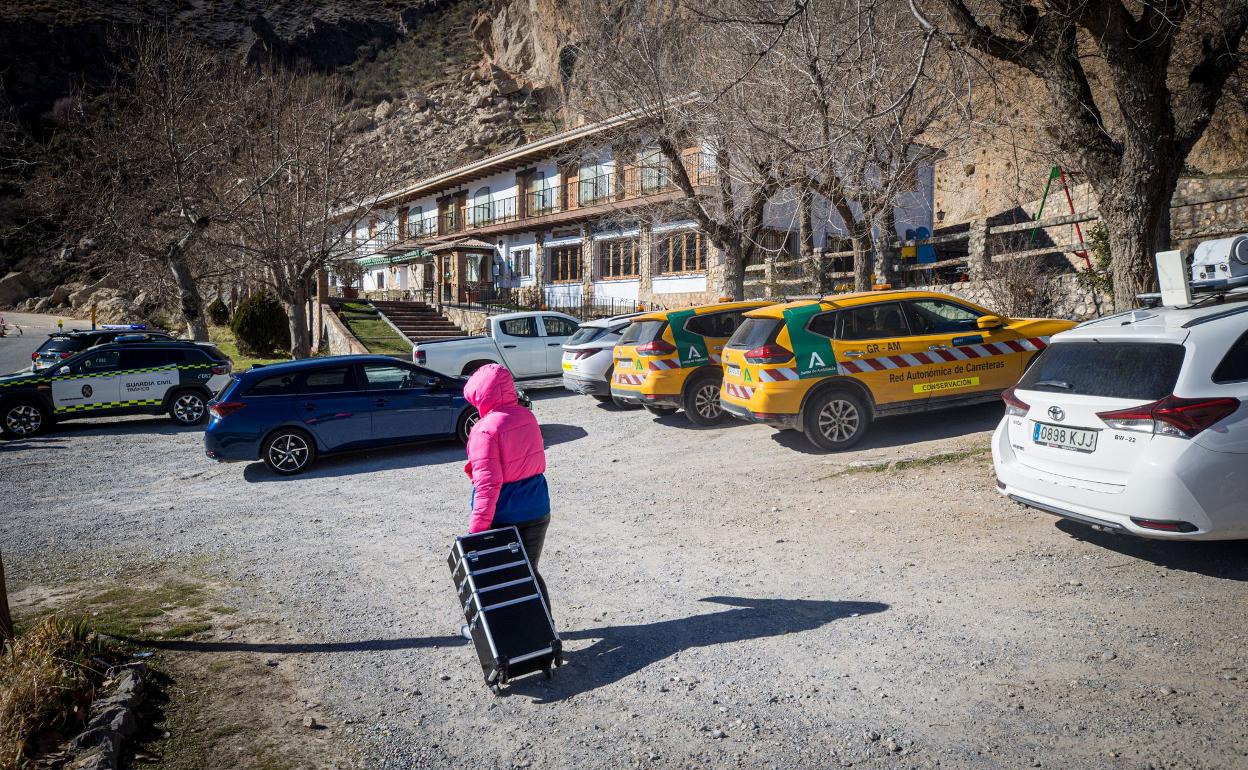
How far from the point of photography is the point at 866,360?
362 inches

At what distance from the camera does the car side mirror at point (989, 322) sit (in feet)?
31.0

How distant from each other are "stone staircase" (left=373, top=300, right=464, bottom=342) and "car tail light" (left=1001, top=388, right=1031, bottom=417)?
80.8 ft

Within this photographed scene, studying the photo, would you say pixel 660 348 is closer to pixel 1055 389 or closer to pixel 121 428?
pixel 1055 389

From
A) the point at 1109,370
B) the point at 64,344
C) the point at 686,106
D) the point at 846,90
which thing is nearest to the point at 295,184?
the point at 64,344

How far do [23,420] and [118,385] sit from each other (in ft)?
5.27

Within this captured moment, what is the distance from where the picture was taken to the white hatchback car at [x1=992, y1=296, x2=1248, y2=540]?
4.50 metres

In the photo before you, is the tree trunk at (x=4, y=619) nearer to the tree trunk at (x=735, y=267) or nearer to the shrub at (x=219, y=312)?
the tree trunk at (x=735, y=267)

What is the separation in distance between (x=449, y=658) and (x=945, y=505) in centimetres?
462

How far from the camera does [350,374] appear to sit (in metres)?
11.0

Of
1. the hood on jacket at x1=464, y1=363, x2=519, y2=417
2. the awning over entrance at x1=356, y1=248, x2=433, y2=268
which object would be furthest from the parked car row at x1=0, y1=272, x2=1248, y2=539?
the awning over entrance at x1=356, y1=248, x2=433, y2=268

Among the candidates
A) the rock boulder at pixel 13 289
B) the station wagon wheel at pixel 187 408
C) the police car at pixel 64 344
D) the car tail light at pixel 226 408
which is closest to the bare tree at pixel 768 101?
the car tail light at pixel 226 408

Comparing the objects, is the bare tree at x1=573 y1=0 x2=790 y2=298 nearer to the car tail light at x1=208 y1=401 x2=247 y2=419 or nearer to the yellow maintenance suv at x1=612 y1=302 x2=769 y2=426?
the yellow maintenance suv at x1=612 y1=302 x2=769 y2=426

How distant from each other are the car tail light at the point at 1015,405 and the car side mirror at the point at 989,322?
3.87 m

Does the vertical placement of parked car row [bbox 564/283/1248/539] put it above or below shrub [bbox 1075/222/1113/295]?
below
